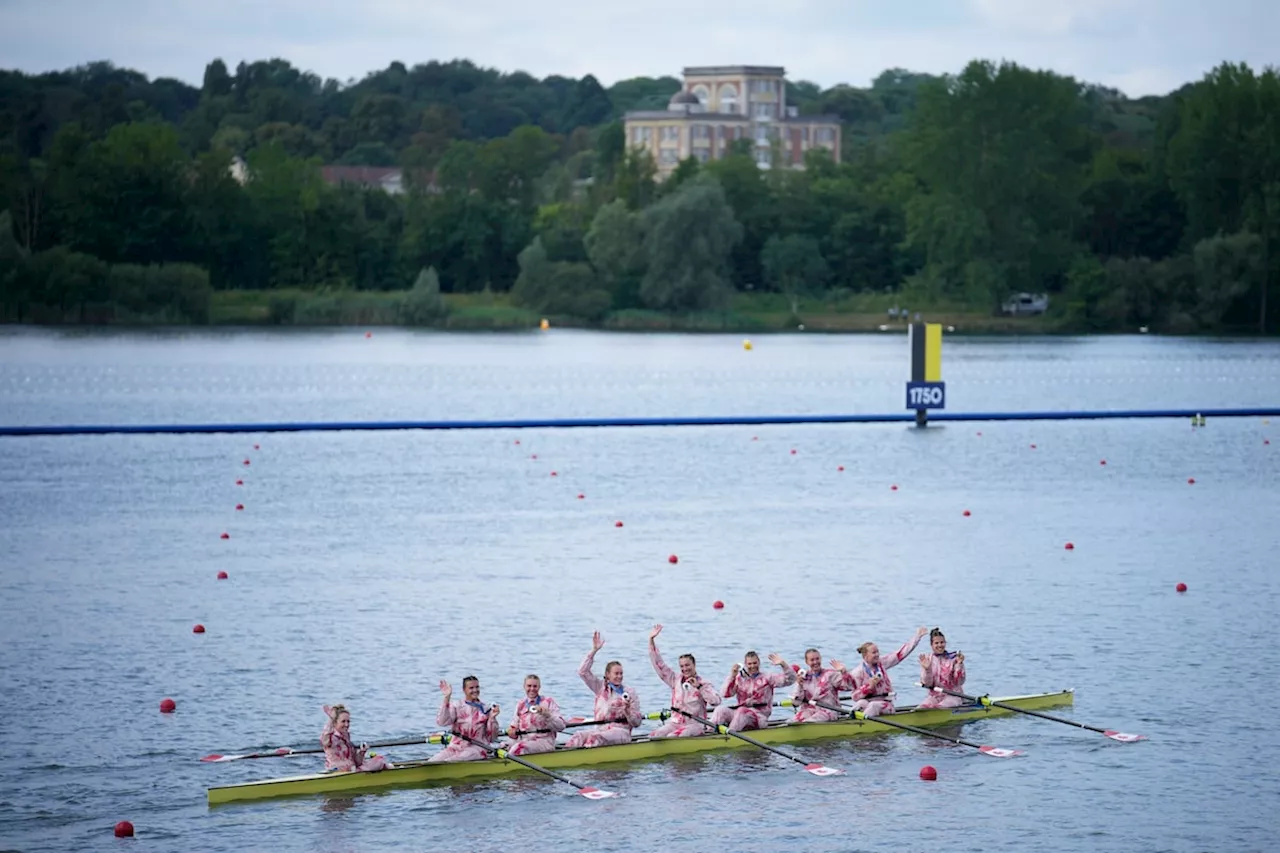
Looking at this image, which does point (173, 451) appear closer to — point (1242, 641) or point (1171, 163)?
point (1242, 641)

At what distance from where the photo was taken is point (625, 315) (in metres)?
125

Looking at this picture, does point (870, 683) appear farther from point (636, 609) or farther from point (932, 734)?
point (636, 609)

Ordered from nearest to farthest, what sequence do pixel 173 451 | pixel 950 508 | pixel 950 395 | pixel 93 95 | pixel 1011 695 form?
1. pixel 1011 695
2. pixel 950 508
3. pixel 173 451
4. pixel 950 395
5. pixel 93 95

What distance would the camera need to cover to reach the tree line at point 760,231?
117 metres

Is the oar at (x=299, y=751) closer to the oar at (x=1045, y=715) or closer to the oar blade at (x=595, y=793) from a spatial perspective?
the oar blade at (x=595, y=793)

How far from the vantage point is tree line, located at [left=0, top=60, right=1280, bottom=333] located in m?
117

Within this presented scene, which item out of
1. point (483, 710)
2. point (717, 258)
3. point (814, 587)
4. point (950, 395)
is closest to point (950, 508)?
point (814, 587)

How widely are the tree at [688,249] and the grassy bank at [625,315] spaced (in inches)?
77.1

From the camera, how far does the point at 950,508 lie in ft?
130

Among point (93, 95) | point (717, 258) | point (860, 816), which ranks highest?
point (93, 95)

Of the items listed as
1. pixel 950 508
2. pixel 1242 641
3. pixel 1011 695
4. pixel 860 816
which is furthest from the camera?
pixel 950 508

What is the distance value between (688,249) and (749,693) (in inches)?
4017

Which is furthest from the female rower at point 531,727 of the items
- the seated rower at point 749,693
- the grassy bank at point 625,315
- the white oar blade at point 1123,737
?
the grassy bank at point 625,315

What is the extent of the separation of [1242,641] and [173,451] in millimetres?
32079
